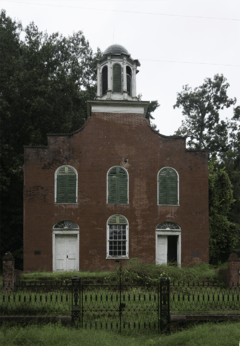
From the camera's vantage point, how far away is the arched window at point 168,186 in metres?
19.6

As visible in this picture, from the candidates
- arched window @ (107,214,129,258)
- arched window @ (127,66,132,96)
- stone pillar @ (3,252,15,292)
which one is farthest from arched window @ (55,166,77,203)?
arched window @ (127,66,132,96)

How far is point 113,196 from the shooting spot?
19.5 m

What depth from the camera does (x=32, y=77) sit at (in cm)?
2609

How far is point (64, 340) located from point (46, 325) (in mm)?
1097

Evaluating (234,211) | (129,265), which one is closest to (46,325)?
(129,265)

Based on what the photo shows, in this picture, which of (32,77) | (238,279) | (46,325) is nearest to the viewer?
(46,325)

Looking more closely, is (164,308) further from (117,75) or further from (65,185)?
(117,75)

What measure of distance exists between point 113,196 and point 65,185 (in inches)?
99.3

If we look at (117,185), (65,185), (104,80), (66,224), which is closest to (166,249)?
(117,185)

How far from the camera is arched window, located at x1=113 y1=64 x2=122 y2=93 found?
68.9 feet

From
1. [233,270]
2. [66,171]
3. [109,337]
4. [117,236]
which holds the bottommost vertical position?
[109,337]

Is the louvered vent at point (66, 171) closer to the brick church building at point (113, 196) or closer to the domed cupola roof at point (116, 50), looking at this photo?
the brick church building at point (113, 196)

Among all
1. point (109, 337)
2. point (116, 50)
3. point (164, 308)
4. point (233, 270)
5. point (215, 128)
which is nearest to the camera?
point (109, 337)

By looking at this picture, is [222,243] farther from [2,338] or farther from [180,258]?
[2,338]
